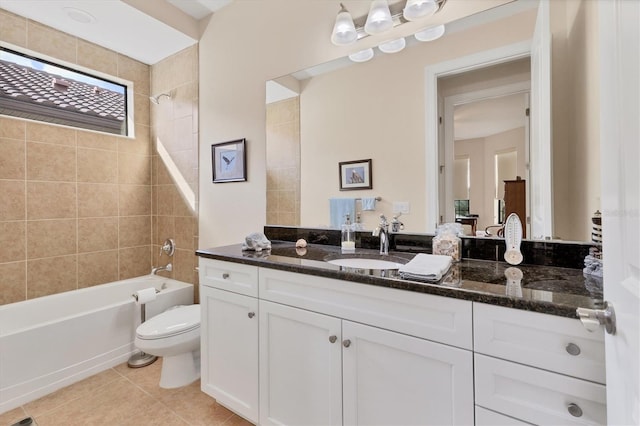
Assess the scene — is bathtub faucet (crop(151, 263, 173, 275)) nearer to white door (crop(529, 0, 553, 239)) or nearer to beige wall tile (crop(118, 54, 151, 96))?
beige wall tile (crop(118, 54, 151, 96))

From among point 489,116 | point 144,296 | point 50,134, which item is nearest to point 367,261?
point 489,116

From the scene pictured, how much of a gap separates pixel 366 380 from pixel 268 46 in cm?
217

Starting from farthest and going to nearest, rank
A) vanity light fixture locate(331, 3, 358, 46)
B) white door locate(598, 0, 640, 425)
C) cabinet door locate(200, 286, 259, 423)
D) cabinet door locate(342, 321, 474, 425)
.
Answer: vanity light fixture locate(331, 3, 358, 46) → cabinet door locate(200, 286, 259, 423) → cabinet door locate(342, 321, 474, 425) → white door locate(598, 0, 640, 425)

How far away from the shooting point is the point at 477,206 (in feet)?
4.90

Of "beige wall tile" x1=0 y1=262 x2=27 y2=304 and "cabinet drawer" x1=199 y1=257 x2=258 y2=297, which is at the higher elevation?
"cabinet drawer" x1=199 y1=257 x2=258 y2=297

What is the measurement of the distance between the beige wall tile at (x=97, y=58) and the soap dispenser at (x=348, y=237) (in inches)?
106

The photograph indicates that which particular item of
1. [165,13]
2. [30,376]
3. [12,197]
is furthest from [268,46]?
[30,376]

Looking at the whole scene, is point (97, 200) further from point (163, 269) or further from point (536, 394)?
point (536, 394)

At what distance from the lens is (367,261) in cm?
155

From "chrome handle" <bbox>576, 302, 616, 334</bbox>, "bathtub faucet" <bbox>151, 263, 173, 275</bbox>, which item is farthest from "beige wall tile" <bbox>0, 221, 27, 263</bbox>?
"chrome handle" <bbox>576, 302, 616, 334</bbox>

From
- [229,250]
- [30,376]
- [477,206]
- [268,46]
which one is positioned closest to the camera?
[477,206]

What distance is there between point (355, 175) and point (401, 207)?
13.3 inches

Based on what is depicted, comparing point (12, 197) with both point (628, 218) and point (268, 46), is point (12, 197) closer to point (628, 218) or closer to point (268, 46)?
point (268, 46)

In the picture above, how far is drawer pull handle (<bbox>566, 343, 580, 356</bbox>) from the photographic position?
78 cm
